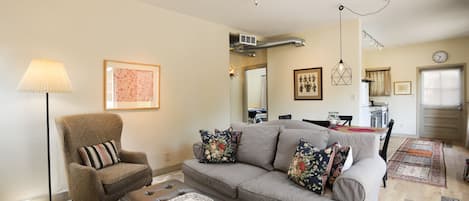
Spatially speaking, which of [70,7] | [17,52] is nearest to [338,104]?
[70,7]

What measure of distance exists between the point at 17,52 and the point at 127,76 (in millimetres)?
1177

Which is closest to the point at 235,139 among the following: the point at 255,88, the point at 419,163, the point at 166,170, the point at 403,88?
the point at 166,170

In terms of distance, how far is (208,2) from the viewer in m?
3.66

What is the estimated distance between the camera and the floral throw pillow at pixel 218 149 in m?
2.79

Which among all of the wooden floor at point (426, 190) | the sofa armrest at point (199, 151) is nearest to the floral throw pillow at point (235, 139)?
the sofa armrest at point (199, 151)

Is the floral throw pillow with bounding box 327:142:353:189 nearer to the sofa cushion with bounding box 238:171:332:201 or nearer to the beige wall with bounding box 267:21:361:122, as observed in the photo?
the sofa cushion with bounding box 238:171:332:201

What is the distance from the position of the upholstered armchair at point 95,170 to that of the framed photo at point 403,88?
23.8 feet

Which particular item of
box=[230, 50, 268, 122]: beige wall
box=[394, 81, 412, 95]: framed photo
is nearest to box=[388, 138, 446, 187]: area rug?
box=[394, 81, 412, 95]: framed photo

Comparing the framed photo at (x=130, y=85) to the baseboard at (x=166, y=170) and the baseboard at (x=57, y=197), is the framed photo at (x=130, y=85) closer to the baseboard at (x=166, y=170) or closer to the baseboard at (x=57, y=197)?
the baseboard at (x=166, y=170)

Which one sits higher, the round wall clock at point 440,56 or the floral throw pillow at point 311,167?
the round wall clock at point 440,56

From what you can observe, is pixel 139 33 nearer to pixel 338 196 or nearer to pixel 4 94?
pixel 4 94

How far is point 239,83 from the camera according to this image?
22.2 ft

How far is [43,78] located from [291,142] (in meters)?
2.54

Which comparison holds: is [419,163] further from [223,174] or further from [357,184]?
[223,174]
